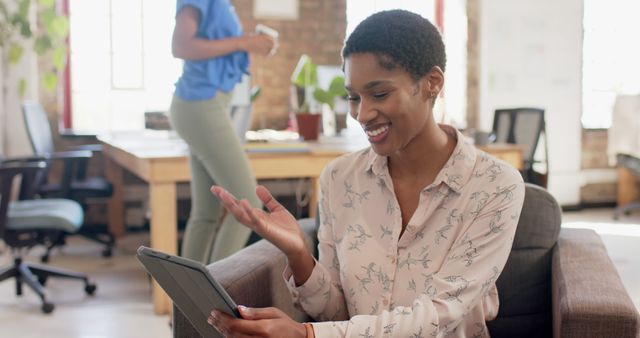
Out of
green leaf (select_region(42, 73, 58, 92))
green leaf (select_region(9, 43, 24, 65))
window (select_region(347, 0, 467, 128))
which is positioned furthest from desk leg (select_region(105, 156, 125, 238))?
window (select_region(347, 0, 467, 128))

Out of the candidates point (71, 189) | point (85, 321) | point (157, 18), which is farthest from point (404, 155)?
point (157, 18)

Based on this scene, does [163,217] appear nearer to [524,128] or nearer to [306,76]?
[306,76]

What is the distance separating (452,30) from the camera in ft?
23.2

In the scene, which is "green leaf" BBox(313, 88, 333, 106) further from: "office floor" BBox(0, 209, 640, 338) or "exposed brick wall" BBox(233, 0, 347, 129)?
"exposed brick wall" BBox(233, 0, 347, 129)

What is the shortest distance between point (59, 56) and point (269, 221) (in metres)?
4.42

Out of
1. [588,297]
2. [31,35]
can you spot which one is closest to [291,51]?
[31,35]

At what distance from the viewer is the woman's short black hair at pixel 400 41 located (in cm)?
157

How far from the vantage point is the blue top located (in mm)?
3215

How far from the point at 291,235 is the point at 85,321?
7.90ft

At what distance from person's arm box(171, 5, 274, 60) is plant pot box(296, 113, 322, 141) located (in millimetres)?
1559

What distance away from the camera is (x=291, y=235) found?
1532mm

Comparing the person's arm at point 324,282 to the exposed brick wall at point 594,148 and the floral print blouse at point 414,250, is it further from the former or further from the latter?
the exposed brick wall at point 594,148

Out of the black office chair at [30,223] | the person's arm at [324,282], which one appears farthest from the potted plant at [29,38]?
the person's arm at [324,282]

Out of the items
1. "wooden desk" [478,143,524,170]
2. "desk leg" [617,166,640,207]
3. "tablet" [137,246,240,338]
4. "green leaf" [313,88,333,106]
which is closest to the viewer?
"tablet" [137,246,240,338]
